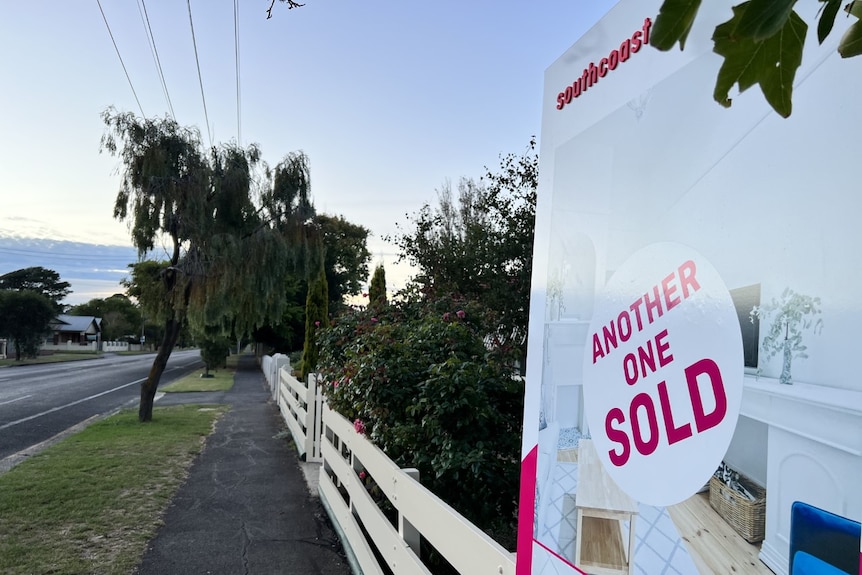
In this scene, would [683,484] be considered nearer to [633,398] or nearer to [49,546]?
[633,398]

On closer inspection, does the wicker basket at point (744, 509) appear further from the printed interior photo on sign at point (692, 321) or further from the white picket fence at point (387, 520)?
the white picket fence at point (387, 520)

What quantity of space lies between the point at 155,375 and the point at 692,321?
47.3 feet

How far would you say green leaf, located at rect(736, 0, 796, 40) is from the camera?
2.51 feet

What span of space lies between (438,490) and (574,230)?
10.0 feet

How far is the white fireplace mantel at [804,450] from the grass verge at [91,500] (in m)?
5.17

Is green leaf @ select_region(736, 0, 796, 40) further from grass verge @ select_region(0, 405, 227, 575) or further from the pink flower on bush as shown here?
grass verge @ select_region(0, 405, 227, 575)

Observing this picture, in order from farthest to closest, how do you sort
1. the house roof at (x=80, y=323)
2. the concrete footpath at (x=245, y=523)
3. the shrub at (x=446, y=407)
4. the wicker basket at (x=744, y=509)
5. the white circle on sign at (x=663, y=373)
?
1. the house roof at (x=80, y=323)
2. the concrete footpath at (x=245, y=523)
3. the shrub at (x=446, y=407)
4. the white circle on sign at (x=663, y=373)
5. the wicker basket at (x=744, y=509)

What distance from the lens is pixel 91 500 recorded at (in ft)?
22.6

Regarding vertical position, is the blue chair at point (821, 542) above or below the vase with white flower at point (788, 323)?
below

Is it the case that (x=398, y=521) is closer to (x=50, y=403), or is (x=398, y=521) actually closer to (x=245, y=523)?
(x=245, y=523)

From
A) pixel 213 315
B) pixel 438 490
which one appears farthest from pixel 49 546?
pixel 213 315

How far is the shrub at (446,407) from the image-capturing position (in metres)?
4.41

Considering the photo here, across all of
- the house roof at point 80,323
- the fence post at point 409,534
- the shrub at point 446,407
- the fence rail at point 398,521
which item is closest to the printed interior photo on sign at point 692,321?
the fence rail at point 398,521

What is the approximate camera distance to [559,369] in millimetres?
2029
